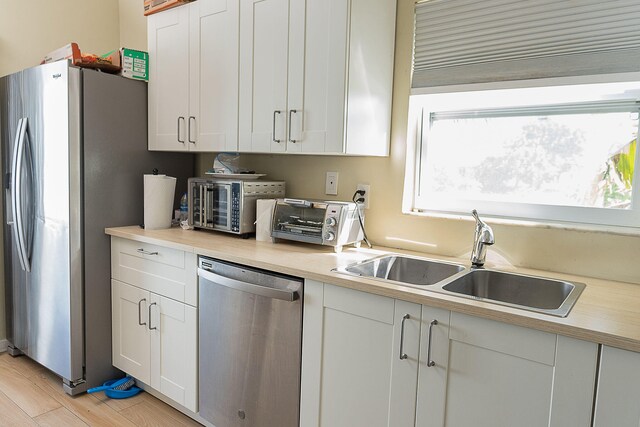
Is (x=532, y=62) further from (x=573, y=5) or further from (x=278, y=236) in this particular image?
(x=278, y=236)

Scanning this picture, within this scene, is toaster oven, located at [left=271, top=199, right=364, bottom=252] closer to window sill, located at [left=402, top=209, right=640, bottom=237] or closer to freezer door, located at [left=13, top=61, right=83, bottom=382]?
window sill, located at [left=402, top=209, right=640, bottom=237]

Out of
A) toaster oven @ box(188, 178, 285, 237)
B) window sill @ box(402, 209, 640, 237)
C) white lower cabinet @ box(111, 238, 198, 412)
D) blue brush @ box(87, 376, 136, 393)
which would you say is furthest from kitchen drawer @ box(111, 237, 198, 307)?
window sill @ box(402, 209, 640, 237)

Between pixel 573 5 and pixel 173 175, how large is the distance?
90.1 inches

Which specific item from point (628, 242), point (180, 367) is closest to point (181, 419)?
point (180, 367)

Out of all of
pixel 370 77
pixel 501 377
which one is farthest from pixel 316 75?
pixel 501 377

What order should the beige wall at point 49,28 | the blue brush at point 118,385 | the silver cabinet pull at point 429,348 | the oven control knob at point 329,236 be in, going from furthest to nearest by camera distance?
the beige wall at point 49,28 < the blue brush at point 118,385 < the oven control knob at point 329,236 < the silver cabinet pull at point 429,348

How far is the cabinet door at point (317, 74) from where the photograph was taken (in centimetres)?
189

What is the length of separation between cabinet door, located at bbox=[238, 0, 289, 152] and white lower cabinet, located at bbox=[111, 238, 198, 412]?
2.16 ft

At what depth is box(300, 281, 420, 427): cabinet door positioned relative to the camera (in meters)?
1.47

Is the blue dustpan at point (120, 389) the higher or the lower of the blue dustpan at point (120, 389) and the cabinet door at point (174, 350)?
the lower

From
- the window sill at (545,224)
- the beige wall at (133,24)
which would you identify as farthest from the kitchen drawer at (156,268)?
the beige wall at (133,24)

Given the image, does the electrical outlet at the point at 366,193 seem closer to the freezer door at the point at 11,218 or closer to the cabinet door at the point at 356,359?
the cabinet door at the point at 356,359

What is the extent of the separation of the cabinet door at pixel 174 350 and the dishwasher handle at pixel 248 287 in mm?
226

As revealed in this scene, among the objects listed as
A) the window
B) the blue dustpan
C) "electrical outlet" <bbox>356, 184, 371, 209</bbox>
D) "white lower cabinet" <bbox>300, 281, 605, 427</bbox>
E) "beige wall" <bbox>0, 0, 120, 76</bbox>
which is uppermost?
"beige wall" <bbox>0, 0, 120, 76</bbox>
